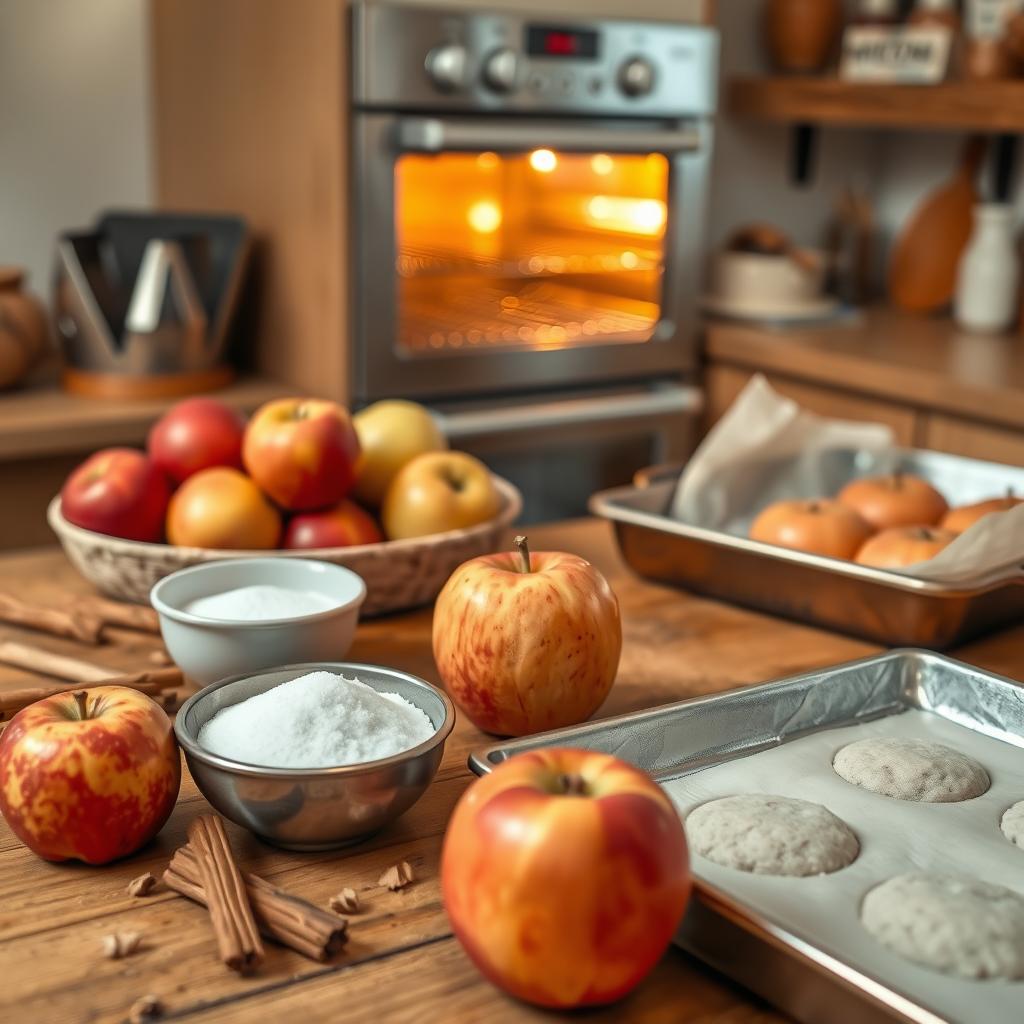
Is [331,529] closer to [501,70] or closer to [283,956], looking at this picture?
[283,956]

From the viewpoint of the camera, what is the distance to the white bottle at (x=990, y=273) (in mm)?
2549

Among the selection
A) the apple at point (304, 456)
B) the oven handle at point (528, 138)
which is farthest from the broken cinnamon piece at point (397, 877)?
the oven handle at point (528, 138)

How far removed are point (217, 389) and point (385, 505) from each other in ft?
3.88

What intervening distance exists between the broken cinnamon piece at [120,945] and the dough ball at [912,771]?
0.42m

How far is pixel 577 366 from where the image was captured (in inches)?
95.0

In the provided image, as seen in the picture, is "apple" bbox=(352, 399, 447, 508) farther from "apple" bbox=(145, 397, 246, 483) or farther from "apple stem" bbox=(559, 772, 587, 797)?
"apple stem" bbox=(559, 772, 587, 797)

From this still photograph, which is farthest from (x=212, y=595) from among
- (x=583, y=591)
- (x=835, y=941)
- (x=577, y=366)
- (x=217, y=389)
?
(x=577, y=366)

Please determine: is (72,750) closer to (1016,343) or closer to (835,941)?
(835,941)

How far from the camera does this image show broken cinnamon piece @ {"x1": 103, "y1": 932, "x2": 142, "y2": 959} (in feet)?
2.10

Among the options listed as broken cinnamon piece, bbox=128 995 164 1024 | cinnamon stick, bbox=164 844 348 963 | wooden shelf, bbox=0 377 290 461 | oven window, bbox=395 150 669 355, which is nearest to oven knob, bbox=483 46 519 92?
oven window, bbox=395 150 669 355

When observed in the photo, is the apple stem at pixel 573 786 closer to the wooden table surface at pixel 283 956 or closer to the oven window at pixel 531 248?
the wooden table surface at pixel 283 956

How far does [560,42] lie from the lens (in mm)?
2211

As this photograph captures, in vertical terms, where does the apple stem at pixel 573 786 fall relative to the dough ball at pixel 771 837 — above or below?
above

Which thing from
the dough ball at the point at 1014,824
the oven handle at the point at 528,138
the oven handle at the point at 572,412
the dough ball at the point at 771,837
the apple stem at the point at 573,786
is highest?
the oven handle at the point at 528,138
